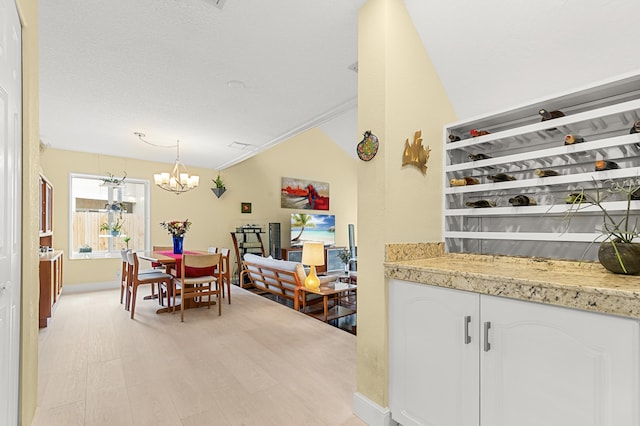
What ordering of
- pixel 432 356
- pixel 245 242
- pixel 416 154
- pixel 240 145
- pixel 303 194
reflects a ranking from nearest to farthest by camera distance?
pixel 432 356 < pixel 416 154 < pixel 240 145 < pixel 245 242 < pixel 303 194

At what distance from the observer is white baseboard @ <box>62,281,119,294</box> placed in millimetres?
5266

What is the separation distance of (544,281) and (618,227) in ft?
2.06

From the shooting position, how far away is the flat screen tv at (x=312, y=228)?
299 inches

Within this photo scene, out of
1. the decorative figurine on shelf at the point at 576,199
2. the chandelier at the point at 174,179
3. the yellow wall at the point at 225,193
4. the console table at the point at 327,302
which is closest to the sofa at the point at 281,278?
the console table at the point at 327,302

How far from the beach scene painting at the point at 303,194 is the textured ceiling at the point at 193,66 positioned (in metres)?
3.25

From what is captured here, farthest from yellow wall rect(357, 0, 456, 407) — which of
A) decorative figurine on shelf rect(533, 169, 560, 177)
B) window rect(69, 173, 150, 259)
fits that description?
window rect(69, 173, 150, 259)

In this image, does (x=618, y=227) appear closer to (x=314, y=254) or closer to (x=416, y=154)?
(x=416, y=154)

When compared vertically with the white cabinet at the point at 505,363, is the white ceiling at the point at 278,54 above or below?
above

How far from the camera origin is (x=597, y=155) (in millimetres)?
1587

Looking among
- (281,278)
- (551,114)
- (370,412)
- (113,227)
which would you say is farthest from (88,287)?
(551,114)

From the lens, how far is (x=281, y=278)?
459 centimetres

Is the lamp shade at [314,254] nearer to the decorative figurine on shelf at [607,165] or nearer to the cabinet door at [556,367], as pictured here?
the cabinet door at [556,367]

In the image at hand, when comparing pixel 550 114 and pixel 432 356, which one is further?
pixel 550 114

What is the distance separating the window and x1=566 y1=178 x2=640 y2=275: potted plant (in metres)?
6.23
